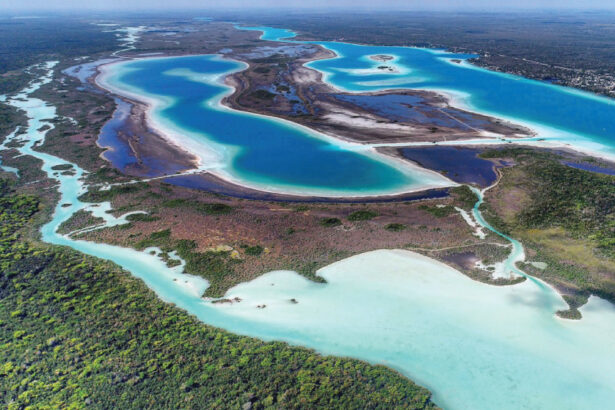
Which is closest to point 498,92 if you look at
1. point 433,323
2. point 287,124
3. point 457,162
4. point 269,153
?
point 457,162

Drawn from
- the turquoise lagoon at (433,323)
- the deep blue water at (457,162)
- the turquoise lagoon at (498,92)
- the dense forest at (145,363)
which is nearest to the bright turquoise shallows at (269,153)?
the deep blue water at (457,162)

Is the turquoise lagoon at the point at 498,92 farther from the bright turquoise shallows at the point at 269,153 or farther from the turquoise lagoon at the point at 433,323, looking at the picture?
the turquoise lagoon at the point at 433,323

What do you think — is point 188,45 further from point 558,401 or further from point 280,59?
point 558,401

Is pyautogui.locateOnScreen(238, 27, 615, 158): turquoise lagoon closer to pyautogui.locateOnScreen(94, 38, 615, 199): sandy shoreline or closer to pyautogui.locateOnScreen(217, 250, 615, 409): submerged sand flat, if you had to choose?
pyautogui.locateOnScreen(94, 38, 615, 199): sandy shoreline

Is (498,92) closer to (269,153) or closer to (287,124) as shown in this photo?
(287,124)

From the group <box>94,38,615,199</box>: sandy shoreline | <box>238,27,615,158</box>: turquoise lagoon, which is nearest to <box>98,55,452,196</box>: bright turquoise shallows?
<box>94,38,615,199</box>: sandy shoreline

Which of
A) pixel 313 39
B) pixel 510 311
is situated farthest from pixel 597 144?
pixel 313 39

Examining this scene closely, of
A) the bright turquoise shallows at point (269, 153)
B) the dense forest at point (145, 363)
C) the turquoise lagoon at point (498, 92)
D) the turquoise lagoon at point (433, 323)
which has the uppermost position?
the turquoise lagoon at point (498, 92)
